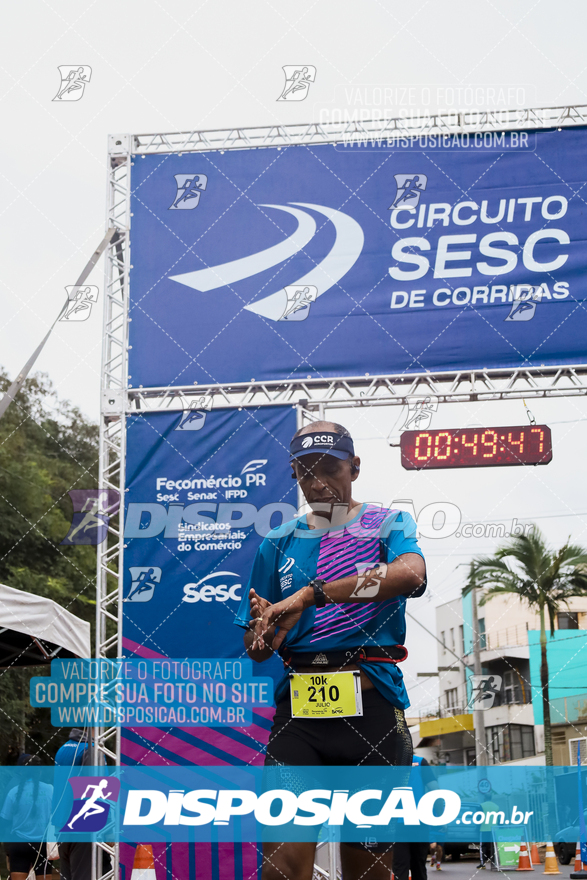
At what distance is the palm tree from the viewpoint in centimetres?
1973

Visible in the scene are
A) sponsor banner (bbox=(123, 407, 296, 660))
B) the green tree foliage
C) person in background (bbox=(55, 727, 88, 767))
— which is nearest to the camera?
person in background (bbox=(55, 727, 88, 767))

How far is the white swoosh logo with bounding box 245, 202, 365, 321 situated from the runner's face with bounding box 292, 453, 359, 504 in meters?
6.33

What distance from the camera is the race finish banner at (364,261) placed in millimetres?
9211

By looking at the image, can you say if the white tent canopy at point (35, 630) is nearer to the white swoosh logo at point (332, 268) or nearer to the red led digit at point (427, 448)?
the red led digit at point (427, 448)

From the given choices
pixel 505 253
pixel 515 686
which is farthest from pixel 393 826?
pixel 515 686

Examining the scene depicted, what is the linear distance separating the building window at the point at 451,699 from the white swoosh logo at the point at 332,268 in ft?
108

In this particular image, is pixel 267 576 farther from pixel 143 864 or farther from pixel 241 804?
pixel 143 864

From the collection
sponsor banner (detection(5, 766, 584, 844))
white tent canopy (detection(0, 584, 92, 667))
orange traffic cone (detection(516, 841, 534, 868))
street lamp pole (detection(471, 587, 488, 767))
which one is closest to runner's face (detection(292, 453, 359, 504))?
sponsor banner (detection(5, 766, 584, 844))

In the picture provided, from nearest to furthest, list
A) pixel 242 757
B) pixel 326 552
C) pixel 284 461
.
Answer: pixel 326 552 < pixel 242 757 < pixel 284 461

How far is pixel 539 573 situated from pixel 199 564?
12714mm

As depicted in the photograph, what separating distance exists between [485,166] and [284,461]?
11.6 ft

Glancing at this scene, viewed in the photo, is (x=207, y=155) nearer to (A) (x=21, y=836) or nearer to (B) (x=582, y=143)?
(B) (x=582, y=143)

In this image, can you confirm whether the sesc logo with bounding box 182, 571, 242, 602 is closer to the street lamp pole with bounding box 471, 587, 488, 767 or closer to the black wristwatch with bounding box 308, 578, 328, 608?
the street lamp pole with bounding box 471, 587, 488, 767

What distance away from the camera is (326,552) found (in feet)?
10.8
